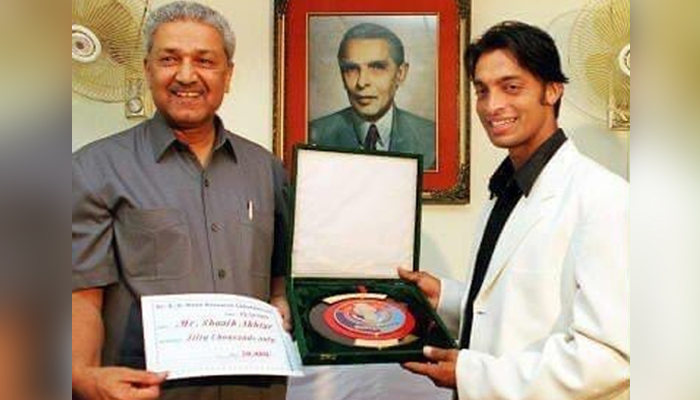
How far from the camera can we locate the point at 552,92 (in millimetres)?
1250

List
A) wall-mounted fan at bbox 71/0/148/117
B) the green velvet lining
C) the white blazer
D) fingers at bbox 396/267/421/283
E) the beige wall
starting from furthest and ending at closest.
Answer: the beige wall
wall-mounted fan at bbox 71/0/148/117
fingers at bbox 396/267/421/283
the green velvet lining
the white blazer

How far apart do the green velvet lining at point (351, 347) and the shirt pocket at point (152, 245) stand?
9.4 inches

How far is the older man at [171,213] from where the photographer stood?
1.20 metres

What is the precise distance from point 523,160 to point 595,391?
46 centimetres

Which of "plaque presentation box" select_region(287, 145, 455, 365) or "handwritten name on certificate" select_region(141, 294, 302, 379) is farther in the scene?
"plaque presentation box" select_region(287, 145, 455, 365)

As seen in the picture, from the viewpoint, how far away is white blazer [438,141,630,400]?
103 cm

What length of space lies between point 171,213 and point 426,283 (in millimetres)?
570

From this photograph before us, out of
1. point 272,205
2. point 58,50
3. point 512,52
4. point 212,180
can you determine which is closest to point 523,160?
point 512,52

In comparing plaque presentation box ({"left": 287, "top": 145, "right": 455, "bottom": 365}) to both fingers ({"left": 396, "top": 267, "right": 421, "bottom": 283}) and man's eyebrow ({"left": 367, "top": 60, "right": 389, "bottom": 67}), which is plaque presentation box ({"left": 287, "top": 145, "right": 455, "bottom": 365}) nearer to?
fingers ({"left": 396, "top": 267, "right": 421, "bottom": 283})

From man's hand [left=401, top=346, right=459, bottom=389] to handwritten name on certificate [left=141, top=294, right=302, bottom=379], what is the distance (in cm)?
23

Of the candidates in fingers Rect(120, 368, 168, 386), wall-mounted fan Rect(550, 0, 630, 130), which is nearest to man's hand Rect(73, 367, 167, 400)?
fingers Rect(120, 368, 168, 386)

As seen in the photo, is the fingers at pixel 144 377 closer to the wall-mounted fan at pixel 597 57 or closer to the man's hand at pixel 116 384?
the man's hand at pixel 116 384

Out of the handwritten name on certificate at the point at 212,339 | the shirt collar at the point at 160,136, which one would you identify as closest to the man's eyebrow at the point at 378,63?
the shirt collar at the point at 160,136

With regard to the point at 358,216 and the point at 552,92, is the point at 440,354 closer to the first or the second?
the point at 358,216
